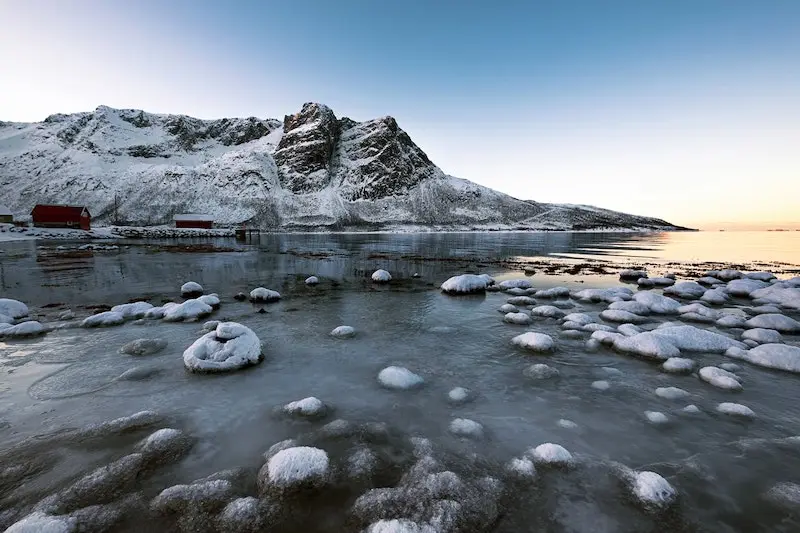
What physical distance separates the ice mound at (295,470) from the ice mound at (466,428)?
2407 mm

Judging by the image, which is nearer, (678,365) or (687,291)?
(678,365)

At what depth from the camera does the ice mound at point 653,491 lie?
15.2ft

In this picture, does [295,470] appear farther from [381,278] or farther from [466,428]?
[381,278]

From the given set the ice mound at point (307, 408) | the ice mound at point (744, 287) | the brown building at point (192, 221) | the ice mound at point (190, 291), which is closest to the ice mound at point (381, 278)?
the ice mound at point (190, 291)

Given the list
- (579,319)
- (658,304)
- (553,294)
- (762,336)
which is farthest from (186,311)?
(762,336)

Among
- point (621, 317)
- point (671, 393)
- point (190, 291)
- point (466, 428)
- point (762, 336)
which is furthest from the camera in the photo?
point (190, 291)

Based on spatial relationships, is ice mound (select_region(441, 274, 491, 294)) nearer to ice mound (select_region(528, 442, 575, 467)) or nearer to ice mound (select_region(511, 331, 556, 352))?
ice mound (select_region(511, 331, 556, 352))

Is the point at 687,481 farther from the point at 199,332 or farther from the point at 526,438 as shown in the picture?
the point at 199,332

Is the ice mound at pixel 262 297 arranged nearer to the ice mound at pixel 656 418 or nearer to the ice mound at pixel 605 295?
the ice mound at pixel 656 418

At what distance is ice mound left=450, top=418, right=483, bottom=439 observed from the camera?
6.21 meters

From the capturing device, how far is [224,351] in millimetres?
9234

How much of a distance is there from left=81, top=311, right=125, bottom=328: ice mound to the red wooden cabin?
9213cm

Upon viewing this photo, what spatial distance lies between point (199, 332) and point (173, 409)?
5.46 m

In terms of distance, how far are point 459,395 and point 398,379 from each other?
1.49m
